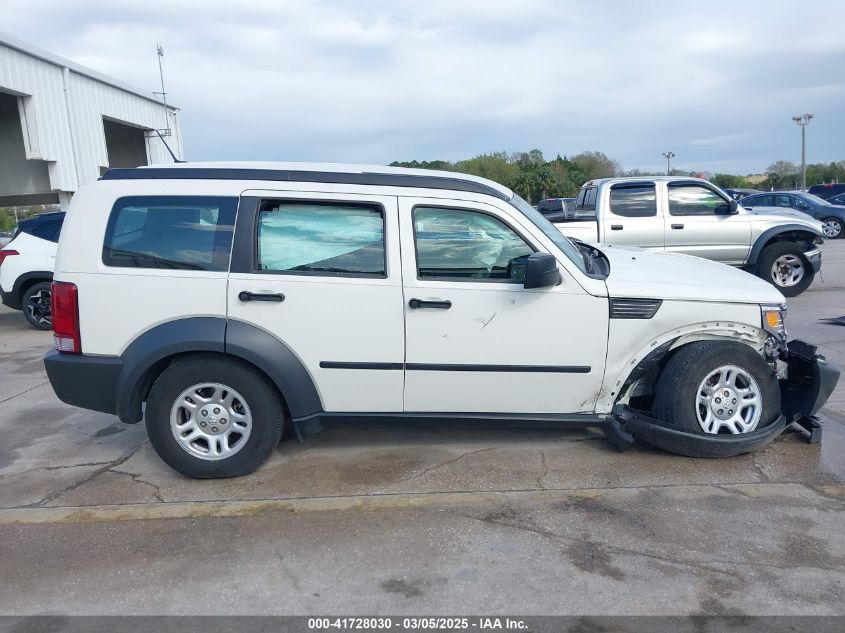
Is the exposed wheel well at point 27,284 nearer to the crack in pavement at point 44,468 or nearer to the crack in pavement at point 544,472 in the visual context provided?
the crack in pavement at point 44,468

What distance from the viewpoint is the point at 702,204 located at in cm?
1026

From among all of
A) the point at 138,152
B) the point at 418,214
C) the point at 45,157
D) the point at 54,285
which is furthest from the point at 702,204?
the point at 138,152

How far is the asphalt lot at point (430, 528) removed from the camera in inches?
123

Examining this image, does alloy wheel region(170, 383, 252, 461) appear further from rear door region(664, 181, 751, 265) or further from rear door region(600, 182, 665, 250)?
rear door region(664, 181, 751, 265)

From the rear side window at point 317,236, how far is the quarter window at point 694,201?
7214mm

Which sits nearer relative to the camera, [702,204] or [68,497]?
[68,497]

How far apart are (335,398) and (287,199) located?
4.24 ft

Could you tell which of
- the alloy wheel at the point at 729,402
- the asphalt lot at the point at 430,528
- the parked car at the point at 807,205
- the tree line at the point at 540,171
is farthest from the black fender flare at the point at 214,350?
the tree line at the point at 540,171

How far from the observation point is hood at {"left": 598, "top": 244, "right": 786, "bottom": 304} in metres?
4.34

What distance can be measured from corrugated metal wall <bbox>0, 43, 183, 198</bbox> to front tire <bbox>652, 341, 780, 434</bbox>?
1594 cm

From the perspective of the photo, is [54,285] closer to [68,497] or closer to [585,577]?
[68,497]

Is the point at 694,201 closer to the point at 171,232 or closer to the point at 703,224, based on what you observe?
the point at 703,224

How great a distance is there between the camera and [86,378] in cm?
433

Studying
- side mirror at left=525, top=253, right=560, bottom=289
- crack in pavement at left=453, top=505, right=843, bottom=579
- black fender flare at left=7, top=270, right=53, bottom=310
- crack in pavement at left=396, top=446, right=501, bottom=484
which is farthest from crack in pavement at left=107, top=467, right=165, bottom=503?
black fender flare at left=7, top=270, right=53, bottom=310
